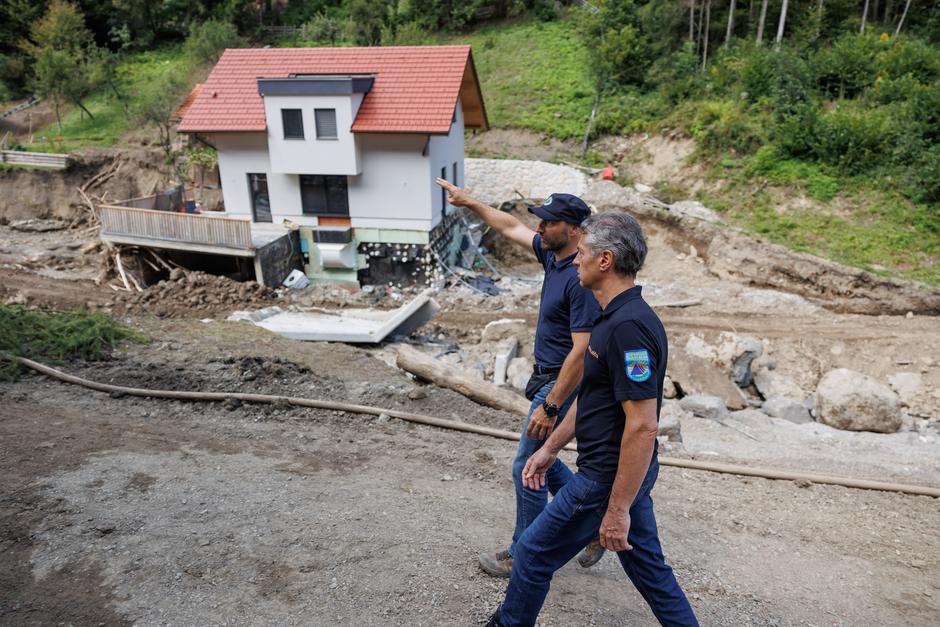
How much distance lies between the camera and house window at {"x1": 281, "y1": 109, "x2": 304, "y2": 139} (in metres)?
19.3

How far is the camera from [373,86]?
19953 mm

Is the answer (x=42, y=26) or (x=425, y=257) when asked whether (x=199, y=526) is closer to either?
(x=425, y=257)

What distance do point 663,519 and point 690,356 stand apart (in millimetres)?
7423

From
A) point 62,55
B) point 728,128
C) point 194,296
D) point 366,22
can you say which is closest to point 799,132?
point 728,128

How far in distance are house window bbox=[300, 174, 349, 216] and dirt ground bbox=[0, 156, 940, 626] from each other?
11.8 meters

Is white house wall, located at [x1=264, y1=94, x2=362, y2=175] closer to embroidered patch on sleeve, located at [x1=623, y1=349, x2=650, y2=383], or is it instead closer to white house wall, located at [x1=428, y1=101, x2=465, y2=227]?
white house wall, located at [x1=428, y1=101, x2=465, y2=227]

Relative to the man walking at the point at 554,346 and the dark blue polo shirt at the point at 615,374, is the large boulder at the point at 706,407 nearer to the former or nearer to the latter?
the man walking at the point at 554,346

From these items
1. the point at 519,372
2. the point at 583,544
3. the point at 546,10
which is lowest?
the point at 519,372

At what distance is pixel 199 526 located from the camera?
4629 millimetres

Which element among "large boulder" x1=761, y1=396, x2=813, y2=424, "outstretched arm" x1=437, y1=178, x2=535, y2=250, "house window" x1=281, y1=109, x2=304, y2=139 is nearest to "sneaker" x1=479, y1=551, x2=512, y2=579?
"outstretched arm" x1=437, y1=178, x2=535, y2=250

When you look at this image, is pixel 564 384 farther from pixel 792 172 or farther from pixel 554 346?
pixel 792 172

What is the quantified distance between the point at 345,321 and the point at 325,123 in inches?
283

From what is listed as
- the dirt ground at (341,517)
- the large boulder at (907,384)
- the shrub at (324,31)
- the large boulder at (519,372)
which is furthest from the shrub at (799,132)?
the shrub at (324,31)

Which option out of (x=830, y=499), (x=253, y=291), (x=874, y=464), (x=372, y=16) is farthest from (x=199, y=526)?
(x=372, y=16)
